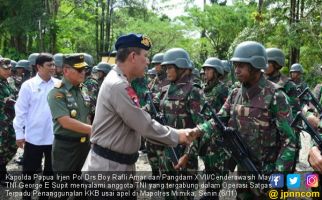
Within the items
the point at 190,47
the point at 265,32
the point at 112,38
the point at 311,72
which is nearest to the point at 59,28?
the point at 112,38

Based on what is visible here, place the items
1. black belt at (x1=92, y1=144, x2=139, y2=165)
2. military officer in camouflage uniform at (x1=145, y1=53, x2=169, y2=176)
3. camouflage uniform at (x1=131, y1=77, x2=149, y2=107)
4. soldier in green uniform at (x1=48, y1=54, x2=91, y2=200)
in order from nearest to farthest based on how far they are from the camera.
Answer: black belt at (x1=92, y1=144, x2=139, y2=165) < soldier in green uniform at (x1=48, y1=54, x2=91, y2=200) < military officer in camouflage uniform at (x1=145, y1=53, x2=169, y2=176) < camouflage uniform at (x1=131, y1=77, x2=149, y2=107)

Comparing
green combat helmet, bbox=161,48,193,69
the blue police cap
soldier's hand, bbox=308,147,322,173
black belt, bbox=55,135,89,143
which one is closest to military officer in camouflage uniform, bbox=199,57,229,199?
green combat helmet, bbox=161,48,193,69

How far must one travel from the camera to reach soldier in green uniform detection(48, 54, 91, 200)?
14.1 ft

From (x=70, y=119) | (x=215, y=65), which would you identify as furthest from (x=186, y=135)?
(x=215, y=65)

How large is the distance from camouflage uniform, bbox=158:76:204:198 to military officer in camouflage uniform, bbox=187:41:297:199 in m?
0.89

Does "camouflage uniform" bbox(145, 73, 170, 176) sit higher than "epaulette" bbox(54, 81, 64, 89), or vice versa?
"epaulette" bbox(54, 81, 64, 89)

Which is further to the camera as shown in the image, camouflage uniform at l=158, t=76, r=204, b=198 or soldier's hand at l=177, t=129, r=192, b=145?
camouflage uniform at l=158, t=76, r=204, b=198

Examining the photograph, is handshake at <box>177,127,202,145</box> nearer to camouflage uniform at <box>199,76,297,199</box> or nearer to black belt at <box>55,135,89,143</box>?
camouflage uniform at <box>199,76,297,199</box>

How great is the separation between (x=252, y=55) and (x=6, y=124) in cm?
464

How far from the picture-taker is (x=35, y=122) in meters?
5.25

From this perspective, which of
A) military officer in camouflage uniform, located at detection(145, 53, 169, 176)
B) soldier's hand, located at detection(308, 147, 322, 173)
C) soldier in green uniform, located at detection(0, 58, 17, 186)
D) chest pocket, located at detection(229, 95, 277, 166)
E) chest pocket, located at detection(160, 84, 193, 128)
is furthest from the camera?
military officer in camouflage uniform, located at detection(145, 53, 169, 176)

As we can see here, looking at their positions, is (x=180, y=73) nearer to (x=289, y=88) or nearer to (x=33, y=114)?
(x=289, y=88)

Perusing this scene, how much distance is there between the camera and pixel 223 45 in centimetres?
2648

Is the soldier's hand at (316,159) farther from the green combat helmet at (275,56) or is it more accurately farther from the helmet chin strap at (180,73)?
the green combat helmet at (275,56)
